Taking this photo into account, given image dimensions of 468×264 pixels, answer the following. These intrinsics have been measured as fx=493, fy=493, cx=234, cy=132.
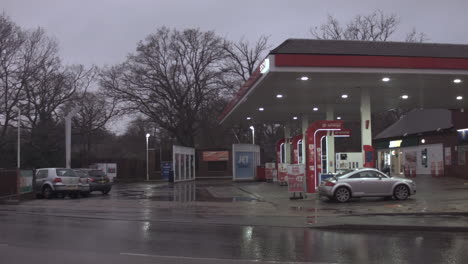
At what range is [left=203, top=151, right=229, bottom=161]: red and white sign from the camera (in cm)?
5231

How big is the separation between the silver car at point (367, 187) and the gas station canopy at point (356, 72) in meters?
4.20

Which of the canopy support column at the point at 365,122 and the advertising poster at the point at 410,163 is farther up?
the canopy support column at the point at 365,122

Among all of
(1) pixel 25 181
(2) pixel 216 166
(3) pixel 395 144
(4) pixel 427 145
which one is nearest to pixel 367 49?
(1) pixel 25 181

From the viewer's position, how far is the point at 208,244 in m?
10.6

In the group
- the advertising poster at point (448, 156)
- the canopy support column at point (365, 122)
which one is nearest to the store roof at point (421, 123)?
the advertising poster at point (448, 156)

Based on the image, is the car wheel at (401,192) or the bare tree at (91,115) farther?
the bare tree at (91,115)

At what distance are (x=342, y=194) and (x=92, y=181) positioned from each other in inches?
587

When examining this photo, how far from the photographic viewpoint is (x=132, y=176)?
53812 millimetres

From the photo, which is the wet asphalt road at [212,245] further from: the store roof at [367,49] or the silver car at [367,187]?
the store roof at [367,49]

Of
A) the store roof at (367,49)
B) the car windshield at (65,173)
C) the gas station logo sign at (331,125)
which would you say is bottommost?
the car windshield at (65,173)

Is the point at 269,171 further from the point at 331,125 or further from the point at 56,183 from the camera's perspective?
the point at 56,183

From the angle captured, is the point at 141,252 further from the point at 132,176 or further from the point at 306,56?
the point at 132,176

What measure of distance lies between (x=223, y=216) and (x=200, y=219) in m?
1.06

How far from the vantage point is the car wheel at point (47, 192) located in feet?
85.3
